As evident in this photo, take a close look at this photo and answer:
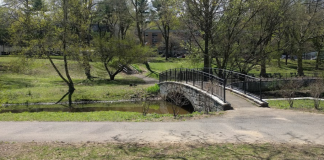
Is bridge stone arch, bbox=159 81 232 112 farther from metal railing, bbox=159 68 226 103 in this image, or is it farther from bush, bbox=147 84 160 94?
bush, bbox=147 84 160 94

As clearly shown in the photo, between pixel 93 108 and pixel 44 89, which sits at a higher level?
pixel 44 89

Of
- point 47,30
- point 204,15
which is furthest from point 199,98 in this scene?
point 47,30

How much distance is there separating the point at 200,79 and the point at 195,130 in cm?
898

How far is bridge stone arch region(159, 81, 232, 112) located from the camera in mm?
11749

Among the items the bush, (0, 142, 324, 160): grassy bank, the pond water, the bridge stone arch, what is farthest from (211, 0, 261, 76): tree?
(0, 142, 324, 160): grassy bank

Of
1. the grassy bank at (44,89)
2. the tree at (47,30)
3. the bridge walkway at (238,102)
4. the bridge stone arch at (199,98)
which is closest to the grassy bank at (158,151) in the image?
the bridge stone arch at (199,98)

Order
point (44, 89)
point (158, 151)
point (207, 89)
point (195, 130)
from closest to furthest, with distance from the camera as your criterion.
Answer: point (158, 151), point (195, 130), point (207, 89), point (44, 89)

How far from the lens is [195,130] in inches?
303

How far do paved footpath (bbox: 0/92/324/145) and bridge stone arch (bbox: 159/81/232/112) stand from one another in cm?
180

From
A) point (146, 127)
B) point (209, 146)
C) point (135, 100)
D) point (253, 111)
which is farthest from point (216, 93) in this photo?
point (135, 100)

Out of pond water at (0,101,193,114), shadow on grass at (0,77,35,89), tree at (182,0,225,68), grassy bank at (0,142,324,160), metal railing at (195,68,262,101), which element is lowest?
pond water at (0,101,193,114)

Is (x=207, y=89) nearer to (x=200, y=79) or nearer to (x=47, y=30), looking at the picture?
(x=200, y=79)

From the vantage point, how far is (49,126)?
28.9 feet

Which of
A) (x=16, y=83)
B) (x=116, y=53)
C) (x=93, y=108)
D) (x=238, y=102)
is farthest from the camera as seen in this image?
(x=116, y=53)
